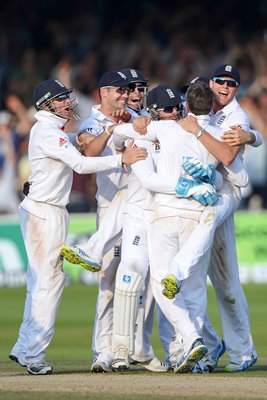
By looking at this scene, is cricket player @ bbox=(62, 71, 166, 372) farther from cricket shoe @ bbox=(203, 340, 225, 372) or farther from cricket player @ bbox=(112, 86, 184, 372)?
cricket shoe @ bbox=(203, 340, 225, 372)

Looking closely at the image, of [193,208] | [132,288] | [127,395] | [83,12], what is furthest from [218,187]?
[83,12]

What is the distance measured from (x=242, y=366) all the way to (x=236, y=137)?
183cm

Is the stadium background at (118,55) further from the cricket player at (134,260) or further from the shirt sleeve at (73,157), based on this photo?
the shirt sleeve at (73,157)

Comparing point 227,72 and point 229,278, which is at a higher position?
point 227,72

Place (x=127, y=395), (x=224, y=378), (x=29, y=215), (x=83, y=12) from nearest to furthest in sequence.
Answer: (x=127, y=395)
(x=224, y=378)
(x=29, y=215)
(x=83, y=12)

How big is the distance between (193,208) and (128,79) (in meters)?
1.26

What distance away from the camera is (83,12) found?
2250 centimetres

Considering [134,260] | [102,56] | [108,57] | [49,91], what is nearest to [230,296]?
[134,260]

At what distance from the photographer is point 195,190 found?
360 inches

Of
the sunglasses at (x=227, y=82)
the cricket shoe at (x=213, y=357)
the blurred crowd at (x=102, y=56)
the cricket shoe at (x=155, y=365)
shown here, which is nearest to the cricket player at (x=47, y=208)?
the cricket shoe at (x=155, y=365)

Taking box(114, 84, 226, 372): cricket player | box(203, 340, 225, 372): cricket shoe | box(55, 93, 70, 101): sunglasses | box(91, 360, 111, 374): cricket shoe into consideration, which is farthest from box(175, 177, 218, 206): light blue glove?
box(91, 360, 111, 374): cricket shoe

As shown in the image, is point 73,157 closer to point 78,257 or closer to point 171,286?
point 78,257

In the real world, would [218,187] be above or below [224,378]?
above

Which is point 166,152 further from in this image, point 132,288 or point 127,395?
point 127,395
